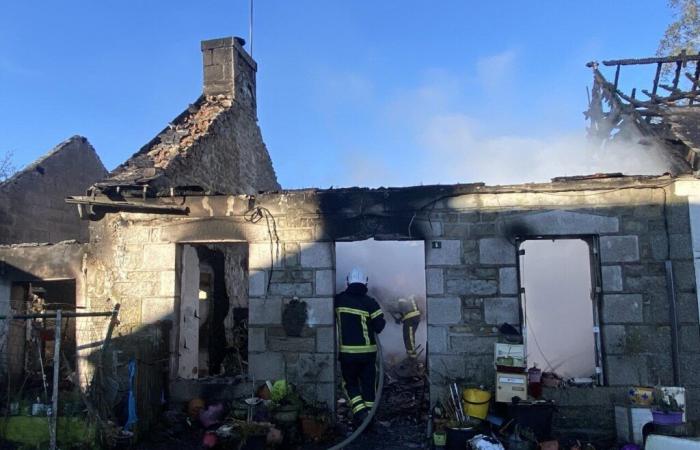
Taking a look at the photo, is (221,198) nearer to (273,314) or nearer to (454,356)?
(273,314)

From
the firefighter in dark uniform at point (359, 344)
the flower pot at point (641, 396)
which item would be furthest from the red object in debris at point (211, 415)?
the flower pot at point (641, 396)

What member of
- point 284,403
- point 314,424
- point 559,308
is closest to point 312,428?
point 314,424

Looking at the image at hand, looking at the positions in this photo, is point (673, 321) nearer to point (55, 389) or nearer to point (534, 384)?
point (534, 384)

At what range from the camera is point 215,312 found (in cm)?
1169

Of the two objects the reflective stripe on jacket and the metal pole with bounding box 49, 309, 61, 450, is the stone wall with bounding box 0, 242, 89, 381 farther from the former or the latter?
the reflective stripe on jacket

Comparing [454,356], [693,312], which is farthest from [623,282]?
[454,356]

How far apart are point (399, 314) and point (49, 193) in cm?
845

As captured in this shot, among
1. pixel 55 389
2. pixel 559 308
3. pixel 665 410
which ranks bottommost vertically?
pixel 665 410

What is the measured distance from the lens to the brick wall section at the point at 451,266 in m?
7.93

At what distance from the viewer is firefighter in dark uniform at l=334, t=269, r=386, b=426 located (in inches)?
311

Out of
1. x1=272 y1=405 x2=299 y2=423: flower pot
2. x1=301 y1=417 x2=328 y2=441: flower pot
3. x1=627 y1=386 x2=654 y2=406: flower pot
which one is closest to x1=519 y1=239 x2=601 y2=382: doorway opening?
x1=627 y1=386 x2=654 y2=406: flower pot

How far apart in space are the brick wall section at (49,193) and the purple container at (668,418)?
11939mm

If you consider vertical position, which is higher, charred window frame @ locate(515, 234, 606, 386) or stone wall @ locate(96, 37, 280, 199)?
stone wall @ locate(96, 37, 280, 199)

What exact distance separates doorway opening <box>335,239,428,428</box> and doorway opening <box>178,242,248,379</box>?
8.68 ft
